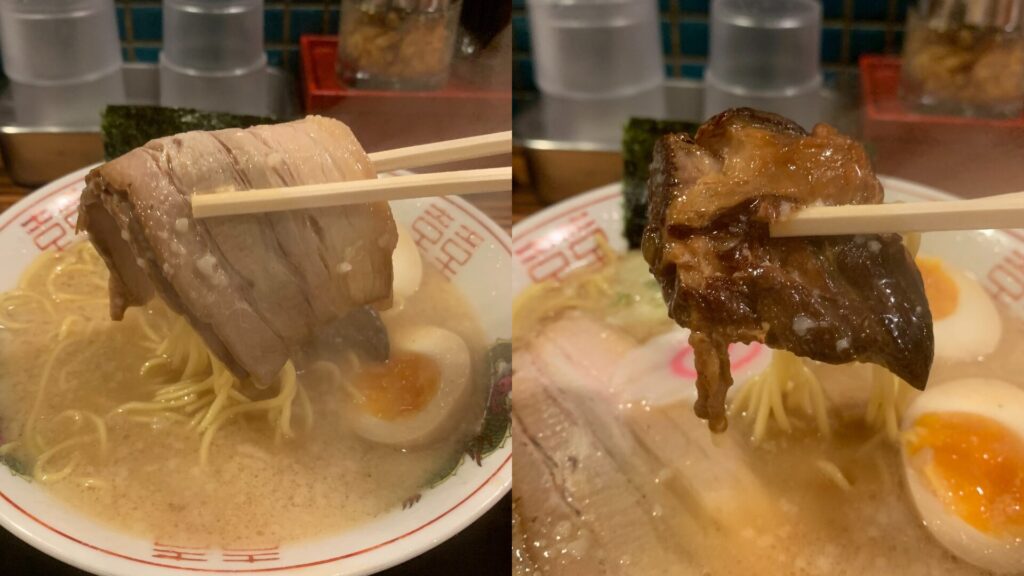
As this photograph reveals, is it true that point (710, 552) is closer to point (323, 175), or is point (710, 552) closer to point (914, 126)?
point (323, 175)

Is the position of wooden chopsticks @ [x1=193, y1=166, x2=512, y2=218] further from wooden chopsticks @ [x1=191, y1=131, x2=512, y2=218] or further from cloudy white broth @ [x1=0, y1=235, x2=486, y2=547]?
cloudy white broth @ [x1=0, y1=235, x2=486, y2=547]

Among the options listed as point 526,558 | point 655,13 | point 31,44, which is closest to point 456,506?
point 526,558

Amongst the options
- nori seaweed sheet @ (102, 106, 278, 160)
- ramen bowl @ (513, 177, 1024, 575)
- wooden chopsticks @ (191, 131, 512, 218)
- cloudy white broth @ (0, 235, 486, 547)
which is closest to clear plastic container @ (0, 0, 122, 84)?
nori seaweed sheet @ (102, 106, 278, 160)

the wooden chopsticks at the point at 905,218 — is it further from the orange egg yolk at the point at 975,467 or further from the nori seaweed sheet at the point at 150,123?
the nori seaweed sheet at the point at 150,123

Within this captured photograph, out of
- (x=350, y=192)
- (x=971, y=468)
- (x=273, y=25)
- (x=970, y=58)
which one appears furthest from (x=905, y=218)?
(x=273, y=25)

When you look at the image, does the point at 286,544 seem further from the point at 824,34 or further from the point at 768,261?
the point at 824,34

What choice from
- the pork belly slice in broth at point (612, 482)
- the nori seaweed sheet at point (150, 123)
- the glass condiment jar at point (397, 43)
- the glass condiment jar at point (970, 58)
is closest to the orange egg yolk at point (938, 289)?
the glass condiment jar at point (970, 58)
